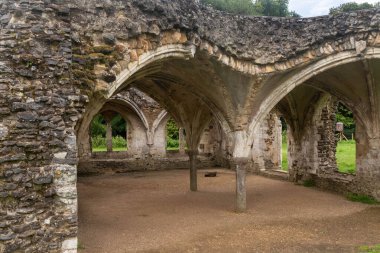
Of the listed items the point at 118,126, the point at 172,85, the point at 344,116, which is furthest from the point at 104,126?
the point at 172,85

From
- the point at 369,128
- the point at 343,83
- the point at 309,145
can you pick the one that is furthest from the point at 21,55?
the point at 309,145

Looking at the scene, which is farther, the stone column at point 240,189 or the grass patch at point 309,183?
the grass patch at point 309,183

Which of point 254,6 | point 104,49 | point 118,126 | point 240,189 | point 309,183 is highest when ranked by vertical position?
point 254,6

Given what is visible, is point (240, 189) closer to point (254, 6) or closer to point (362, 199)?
point (362, 199)

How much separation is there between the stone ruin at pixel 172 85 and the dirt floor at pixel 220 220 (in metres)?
0.91

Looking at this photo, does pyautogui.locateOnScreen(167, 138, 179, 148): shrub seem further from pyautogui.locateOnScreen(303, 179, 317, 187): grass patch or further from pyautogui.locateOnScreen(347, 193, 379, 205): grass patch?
pyautogui.locateOnScreen(347, 193, 379, 205): grass patch

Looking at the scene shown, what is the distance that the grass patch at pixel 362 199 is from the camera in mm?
9304

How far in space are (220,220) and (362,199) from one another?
434cm

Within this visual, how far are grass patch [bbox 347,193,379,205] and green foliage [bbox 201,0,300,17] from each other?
18.1m

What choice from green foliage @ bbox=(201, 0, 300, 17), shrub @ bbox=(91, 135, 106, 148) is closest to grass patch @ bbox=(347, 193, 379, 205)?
shrub @ bbox=(91, 135, 106, 148)

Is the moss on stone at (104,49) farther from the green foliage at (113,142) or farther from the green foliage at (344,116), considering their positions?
the green foliage at (344,116)

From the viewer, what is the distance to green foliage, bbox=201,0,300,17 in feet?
84.6

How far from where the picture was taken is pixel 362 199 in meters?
9.52

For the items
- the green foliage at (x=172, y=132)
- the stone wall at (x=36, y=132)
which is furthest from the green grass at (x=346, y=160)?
the green foliage at (x=172, y=132)
